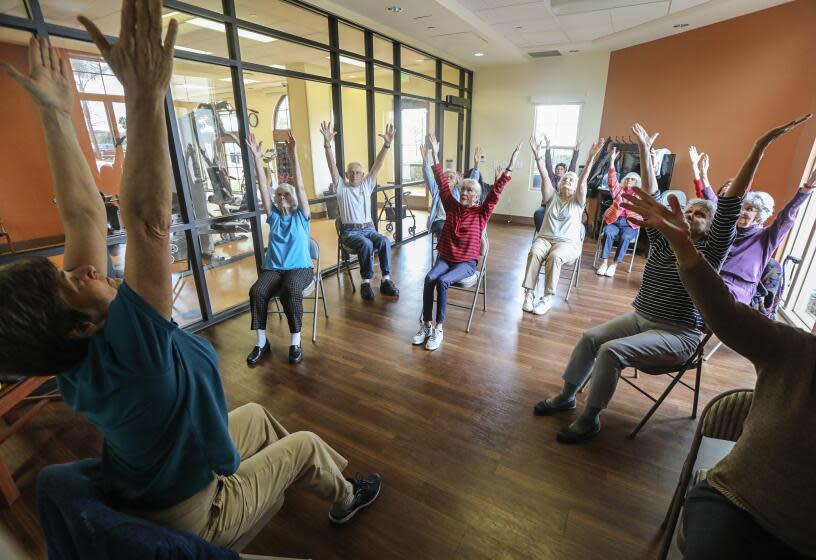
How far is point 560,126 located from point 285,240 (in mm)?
6626

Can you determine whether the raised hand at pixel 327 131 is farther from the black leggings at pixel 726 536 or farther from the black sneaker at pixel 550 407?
the black leggings at pixel 726 536

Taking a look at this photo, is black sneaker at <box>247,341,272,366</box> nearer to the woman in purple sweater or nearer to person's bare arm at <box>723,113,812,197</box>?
person's bare arm at <box>723,113,812,197</box>

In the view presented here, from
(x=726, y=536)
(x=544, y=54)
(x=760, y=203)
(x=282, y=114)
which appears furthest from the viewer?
(x=544, y=54)

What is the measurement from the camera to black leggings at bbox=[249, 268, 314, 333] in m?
3.00

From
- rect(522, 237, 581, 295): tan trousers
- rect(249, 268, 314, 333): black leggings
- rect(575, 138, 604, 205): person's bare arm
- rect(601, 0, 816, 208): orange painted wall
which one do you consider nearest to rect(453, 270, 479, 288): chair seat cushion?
rect(522, 237, 581, 295): tan trousers

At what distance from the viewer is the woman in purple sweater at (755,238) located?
249 cm

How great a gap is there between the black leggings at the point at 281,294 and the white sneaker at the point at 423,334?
38.7 inches

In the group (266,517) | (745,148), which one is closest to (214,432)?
(266,517)

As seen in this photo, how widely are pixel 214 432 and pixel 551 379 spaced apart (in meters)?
2.36

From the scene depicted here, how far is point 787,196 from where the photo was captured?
4047 millimetres

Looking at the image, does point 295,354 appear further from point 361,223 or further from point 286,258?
point 361,223

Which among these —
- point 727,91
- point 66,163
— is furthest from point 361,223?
point 727,91

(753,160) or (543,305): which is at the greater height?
(753,160)

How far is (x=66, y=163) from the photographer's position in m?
1.23
